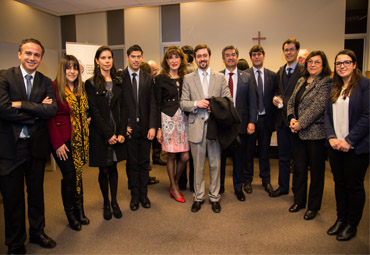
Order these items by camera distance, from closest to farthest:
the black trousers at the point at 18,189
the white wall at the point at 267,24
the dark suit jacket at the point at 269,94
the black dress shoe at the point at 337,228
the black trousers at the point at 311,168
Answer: the black trousers at the point at 18,189, the black dress shoe at the point at 337,228, the black trousers at the point at 311,168, the dark suit jacket at the point at 269,94, the white wall at the point at 267,24

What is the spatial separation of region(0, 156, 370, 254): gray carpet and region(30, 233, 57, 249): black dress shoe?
0.04 m

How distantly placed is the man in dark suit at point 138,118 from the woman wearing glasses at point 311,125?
158 cm

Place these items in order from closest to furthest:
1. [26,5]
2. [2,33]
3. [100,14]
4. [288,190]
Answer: [288,190] → [2,33] → [26,5] → [100,14]

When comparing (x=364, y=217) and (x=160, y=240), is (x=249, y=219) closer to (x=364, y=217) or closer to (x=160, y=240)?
(x=160, y=240)

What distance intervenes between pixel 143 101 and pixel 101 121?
545 millimetres

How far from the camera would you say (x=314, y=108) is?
264 centimetres

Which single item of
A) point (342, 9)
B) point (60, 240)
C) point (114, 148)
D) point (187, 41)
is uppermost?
point (342, 9)

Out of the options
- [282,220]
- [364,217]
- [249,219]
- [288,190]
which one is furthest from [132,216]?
[364,217]

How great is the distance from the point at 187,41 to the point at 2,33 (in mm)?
4278

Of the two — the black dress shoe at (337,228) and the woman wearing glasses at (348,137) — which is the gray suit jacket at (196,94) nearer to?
the woman wearing glasses at (348,137)

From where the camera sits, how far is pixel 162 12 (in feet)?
22.4

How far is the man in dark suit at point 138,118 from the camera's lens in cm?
292

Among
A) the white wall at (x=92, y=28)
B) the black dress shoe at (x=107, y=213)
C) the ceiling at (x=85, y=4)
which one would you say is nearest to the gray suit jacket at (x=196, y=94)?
the black dress shoe at (x=107, y=213)

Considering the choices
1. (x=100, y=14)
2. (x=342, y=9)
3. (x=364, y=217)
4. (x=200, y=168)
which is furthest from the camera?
(x=100, y=14)
